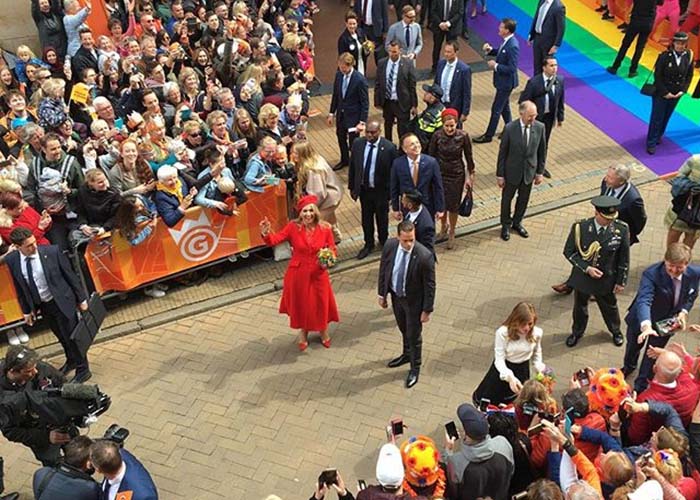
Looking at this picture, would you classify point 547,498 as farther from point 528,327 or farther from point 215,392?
point 215,392

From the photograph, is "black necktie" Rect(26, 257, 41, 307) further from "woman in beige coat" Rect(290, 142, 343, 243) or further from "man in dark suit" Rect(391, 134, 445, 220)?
"man in dark suit" Rect(391, 134, 445, 220)

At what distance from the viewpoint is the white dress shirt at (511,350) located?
6531 millimetres

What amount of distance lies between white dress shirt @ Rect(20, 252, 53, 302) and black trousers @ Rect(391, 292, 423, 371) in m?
3.44

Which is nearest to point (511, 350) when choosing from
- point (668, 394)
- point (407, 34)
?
point (668, 394)

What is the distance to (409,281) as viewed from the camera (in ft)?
23.5

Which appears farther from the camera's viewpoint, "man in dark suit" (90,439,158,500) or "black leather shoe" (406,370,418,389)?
"black leather shoe" (406,370,418,389)

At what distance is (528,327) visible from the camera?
21.0 ft

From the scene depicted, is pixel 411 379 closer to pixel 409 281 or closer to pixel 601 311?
pixel 409 281

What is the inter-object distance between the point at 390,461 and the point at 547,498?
1.02 m

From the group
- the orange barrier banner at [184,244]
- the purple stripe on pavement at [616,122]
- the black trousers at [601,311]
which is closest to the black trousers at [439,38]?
the purple stripe on pavement at [616,122]

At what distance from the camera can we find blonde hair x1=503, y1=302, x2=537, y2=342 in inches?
250

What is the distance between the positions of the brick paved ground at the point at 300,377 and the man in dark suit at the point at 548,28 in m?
4.42

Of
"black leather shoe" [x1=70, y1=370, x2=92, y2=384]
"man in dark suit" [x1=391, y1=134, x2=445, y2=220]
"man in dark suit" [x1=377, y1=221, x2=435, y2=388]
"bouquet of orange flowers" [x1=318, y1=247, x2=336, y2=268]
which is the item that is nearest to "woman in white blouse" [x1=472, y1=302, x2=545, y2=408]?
"man in dark suit" [x1=377, y1=221, x2=435, y2=388]

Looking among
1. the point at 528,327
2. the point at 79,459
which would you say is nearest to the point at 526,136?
the point at 528,327
